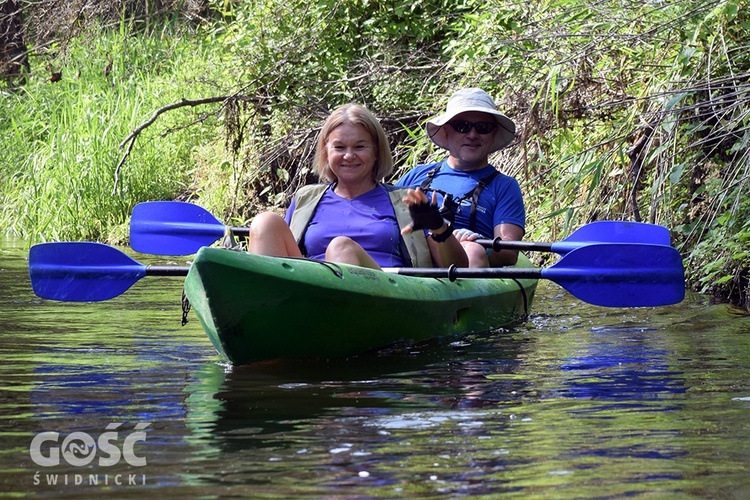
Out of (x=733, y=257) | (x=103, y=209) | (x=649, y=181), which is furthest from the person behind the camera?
(x=103, y=209)

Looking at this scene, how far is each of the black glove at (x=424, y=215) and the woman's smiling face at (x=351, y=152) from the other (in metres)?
0.60

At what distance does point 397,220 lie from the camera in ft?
15.8

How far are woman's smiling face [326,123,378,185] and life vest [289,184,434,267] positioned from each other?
0.45 feet

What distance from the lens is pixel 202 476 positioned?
261cm

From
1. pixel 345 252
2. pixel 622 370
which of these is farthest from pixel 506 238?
pixel 622 370

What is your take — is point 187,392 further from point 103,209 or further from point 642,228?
point 103,209

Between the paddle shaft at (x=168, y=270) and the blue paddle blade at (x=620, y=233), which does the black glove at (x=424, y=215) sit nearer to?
the paddle shaft at (x=168, y=270)

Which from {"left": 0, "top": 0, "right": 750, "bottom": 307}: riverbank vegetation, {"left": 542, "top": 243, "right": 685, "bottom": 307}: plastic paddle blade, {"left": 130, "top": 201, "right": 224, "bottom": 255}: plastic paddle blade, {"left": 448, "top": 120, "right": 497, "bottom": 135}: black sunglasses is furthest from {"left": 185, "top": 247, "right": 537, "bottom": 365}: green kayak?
{"left": 130, "top": 201, "right": 224, "bottom": 255}: plastic paddle blade

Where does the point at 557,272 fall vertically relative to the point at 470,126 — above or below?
below

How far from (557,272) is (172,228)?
2.35 meters

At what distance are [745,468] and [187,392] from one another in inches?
72.5

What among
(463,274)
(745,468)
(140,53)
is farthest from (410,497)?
(140,53)

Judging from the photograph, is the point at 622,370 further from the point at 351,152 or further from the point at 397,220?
the point at 351,152

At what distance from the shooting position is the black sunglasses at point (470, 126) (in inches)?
227
